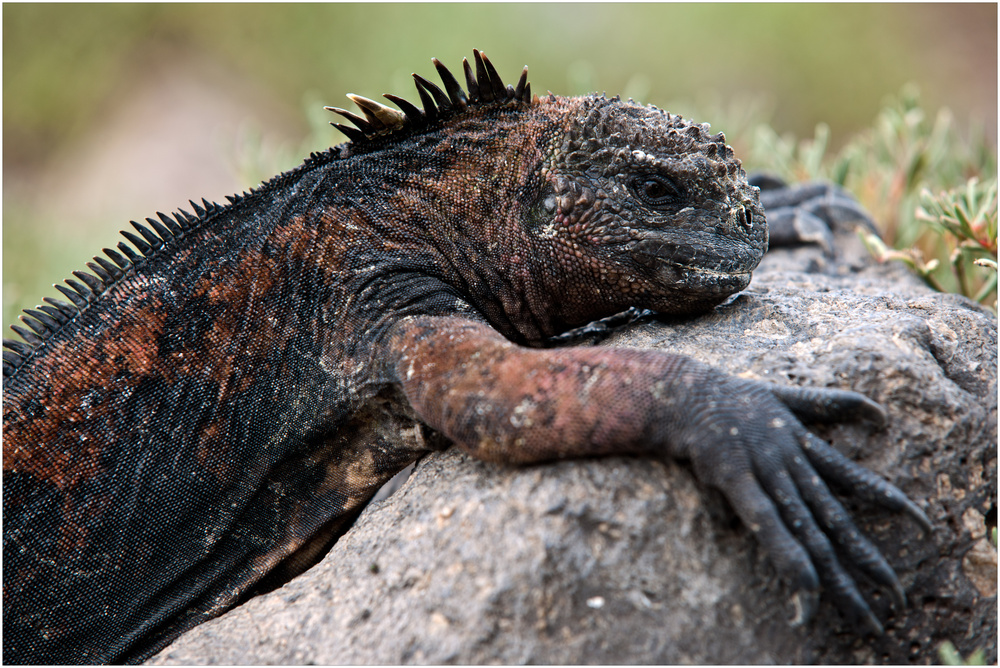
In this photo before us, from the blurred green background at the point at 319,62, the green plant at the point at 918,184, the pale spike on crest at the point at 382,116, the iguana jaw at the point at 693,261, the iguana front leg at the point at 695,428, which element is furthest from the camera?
the blurred green background at the point at 319,62

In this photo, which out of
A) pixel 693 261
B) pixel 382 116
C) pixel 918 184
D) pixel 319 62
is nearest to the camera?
pixel 693 261

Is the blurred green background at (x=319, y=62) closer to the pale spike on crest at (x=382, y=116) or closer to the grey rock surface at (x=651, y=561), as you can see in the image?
the pale spike on crest at (x=382, y=116)

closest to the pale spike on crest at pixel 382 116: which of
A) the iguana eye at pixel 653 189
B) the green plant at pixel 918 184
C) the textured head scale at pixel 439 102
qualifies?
the textured head scale at pixel 439 102

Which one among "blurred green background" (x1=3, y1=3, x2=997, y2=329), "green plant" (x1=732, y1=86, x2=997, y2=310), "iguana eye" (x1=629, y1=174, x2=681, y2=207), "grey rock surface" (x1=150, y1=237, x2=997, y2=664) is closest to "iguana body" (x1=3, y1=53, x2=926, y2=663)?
"iguana eye" (x1=629, y1=174, x2=681, y2=207)

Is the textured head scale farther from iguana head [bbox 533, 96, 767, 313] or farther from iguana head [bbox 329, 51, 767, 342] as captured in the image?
iguana head [bbox 533, 96, 767, 313]

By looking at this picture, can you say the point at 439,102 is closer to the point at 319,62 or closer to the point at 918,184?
the point at 918,184

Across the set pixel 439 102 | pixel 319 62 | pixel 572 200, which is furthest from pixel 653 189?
pixel 319 62
